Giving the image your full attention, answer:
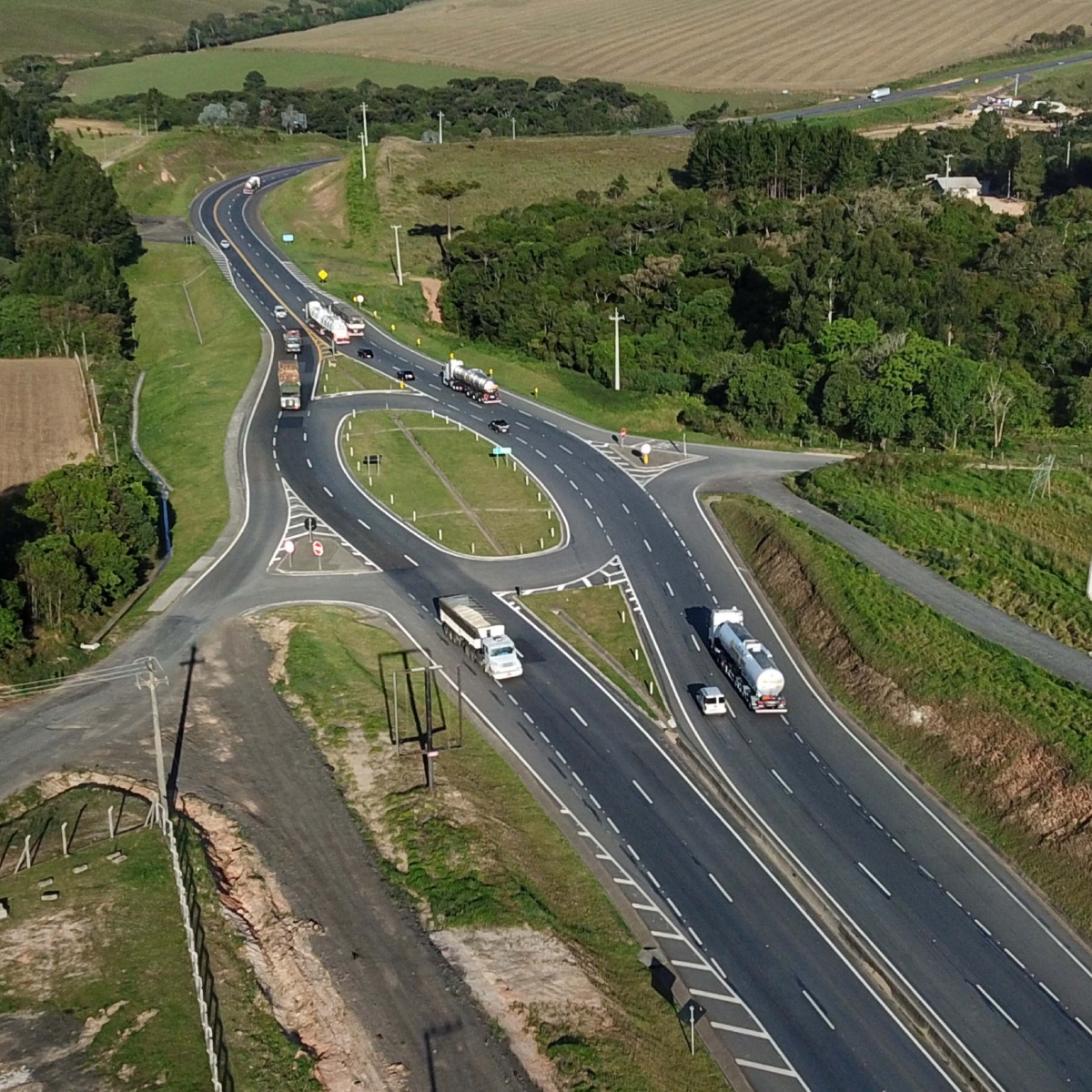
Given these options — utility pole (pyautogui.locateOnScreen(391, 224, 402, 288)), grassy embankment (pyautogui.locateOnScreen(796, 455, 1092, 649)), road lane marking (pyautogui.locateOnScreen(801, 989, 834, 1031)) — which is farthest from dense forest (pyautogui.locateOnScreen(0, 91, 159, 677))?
grassy embankment (pyautogui.locateOnScreen(796, 455, 1092, 649))

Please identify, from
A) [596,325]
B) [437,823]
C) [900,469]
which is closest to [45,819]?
[437,823]

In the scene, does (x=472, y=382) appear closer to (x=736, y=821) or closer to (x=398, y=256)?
(x=398, y=256)

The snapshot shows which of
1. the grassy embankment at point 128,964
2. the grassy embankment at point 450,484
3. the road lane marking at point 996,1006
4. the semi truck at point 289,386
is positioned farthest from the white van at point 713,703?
the semi truck at point 289,386

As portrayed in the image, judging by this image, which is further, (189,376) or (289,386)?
(189,376)

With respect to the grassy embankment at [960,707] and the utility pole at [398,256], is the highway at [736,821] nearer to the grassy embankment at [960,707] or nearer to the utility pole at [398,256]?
the grassy embankment at [960,707]

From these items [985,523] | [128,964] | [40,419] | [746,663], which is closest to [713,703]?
→ [746,663]

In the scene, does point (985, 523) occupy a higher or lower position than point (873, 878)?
higher
